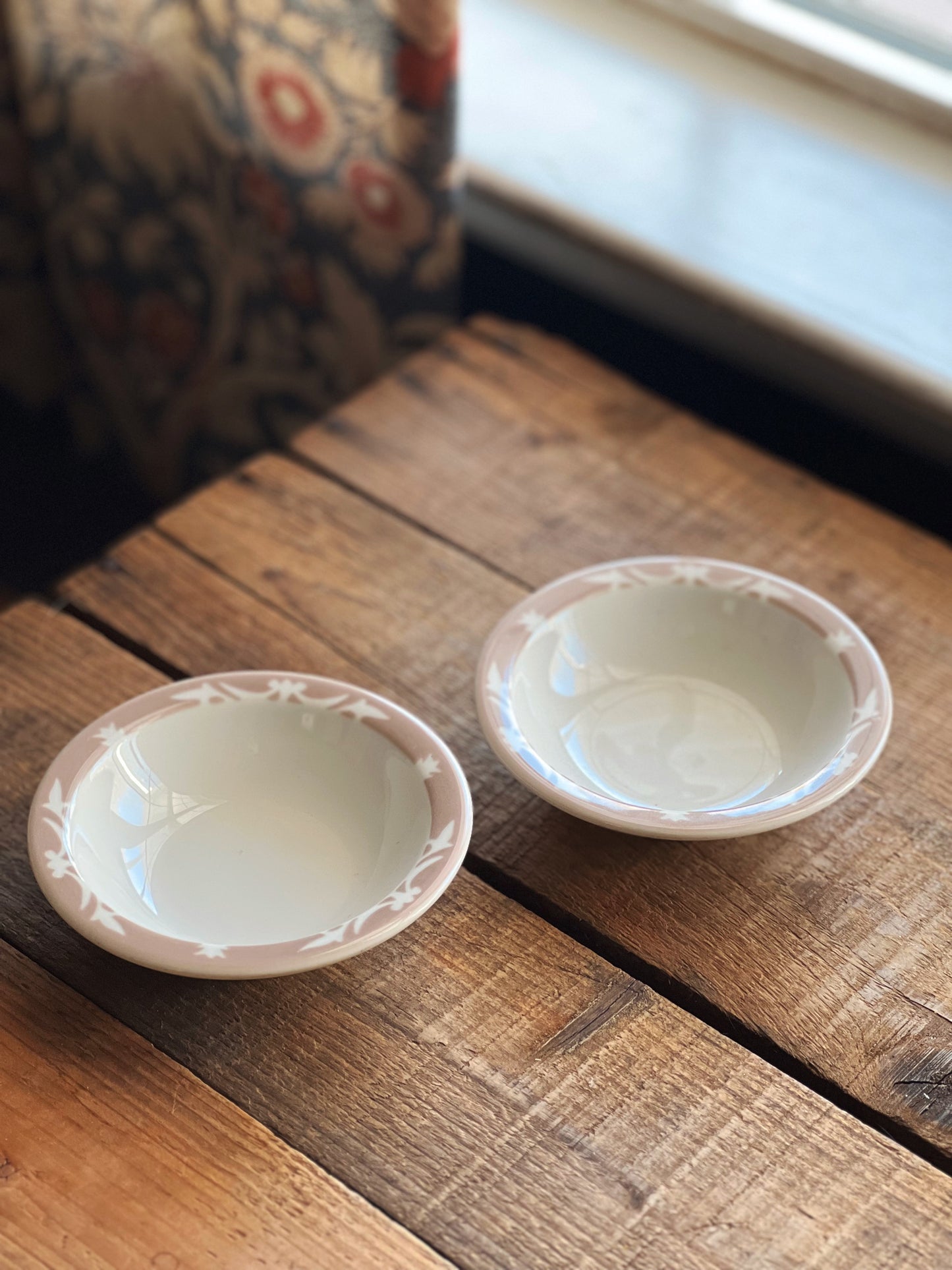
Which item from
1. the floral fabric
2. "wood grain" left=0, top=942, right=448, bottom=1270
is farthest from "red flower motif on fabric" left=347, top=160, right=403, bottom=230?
"wood grain" left=0, top=942, right=448, bottom=1270

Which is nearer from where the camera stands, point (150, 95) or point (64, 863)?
point (64, 863)

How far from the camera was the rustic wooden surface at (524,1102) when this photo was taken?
2.06ft

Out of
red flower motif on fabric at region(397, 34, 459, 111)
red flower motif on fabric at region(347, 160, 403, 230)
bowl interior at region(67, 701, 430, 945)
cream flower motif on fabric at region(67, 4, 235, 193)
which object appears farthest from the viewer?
cream flower motif on fabric at region(67, 4, 235, 193)

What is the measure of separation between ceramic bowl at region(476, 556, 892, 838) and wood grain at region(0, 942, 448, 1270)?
23 cm

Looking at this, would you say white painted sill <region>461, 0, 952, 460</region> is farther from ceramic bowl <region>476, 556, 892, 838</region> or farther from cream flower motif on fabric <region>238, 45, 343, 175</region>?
ceramic bowl <region>476, 556, 892, 838</region>

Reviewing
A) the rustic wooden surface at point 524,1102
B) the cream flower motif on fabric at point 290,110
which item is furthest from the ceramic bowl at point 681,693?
the cream flower motif on fabric at point 290,110

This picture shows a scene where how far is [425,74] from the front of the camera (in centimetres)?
119

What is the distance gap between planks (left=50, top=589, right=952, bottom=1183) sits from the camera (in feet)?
2.20

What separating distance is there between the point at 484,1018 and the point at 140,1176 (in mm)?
181

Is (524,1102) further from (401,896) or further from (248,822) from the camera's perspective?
(248,822)

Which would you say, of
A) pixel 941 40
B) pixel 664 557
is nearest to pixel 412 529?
pixel 664 557

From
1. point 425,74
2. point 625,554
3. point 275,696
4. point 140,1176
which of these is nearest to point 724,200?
point 425,74

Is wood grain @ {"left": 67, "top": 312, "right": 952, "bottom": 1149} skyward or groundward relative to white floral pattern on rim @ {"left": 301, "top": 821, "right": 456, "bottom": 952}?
groundward

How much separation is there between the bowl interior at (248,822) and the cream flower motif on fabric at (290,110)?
0.75m
